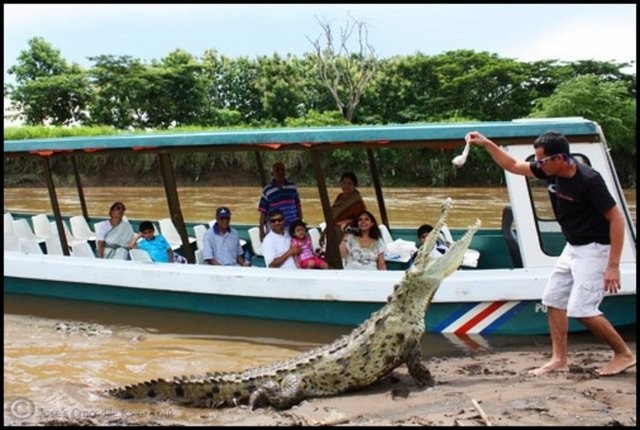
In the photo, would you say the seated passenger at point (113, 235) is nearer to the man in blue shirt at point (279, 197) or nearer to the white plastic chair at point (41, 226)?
the man in blue shirt at point (279, 197)

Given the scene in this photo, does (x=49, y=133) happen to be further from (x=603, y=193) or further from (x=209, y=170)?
(x=603, y=193)

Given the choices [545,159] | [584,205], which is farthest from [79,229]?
[584,205]

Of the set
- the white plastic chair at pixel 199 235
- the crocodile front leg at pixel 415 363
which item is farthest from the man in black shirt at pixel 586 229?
the white plastic chair at pixel 199 235

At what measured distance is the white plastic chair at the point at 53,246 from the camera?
30.1ft

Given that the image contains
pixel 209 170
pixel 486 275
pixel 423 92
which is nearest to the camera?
pixel 486 275

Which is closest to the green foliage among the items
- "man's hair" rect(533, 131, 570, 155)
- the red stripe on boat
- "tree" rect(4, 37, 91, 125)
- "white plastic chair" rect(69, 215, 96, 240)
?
"tree" rect(4, 37, 91, 125)

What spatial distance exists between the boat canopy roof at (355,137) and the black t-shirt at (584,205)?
1365mm

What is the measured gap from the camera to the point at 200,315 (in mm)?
7504

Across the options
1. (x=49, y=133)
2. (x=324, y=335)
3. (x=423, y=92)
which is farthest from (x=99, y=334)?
(x=423, y=92)

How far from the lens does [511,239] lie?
7.34m

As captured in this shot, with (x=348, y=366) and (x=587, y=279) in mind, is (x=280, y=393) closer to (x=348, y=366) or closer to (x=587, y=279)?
(x=348, y=366)

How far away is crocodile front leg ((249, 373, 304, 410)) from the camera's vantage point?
200 inches

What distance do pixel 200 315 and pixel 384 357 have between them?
2.72 meters

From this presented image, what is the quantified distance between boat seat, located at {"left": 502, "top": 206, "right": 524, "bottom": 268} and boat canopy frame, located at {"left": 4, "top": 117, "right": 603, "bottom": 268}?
89cm
